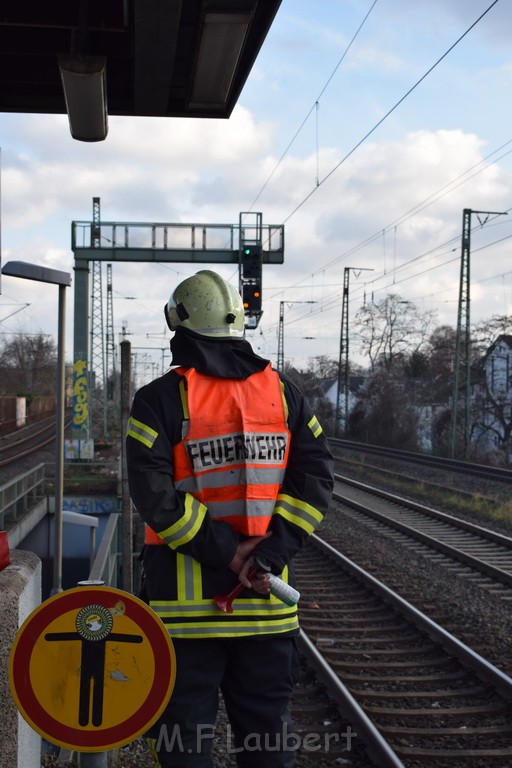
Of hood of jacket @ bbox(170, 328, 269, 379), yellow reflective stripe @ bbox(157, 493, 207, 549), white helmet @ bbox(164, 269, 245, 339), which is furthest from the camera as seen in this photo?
white helmet @ bbox(164, 269, 245, 339)

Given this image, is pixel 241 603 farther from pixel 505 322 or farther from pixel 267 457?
pixel 505 322

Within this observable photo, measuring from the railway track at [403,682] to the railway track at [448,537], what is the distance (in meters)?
2.00

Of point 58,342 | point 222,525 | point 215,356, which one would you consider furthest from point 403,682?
point 215,356

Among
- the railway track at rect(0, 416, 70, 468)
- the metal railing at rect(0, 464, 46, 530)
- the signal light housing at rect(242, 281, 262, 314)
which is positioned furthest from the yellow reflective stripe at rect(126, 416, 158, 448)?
the railway track at rect(0, 416, 70, 468)

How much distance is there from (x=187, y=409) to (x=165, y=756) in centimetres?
111

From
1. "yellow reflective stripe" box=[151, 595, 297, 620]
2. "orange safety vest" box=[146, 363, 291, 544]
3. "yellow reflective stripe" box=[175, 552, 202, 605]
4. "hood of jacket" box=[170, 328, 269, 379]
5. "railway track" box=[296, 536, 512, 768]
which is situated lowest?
"railway track" box=[296, 536, 512, 768]

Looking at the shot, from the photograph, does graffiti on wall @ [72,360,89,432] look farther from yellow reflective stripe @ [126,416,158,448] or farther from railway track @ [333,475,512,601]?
yellow reflective stripe @ [126,416,158,448]

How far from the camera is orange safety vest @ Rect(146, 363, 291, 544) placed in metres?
2.86

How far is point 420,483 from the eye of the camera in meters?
23.6

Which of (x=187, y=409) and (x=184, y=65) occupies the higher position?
(x=184, y=65)

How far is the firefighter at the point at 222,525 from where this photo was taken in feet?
9.01

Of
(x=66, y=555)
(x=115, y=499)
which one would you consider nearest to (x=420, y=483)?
(x=115, y=499)

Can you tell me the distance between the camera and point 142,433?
2799 millimetres

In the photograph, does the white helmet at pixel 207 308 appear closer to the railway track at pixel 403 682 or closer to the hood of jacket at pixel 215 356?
the hood of jacket at pixel 215 356
